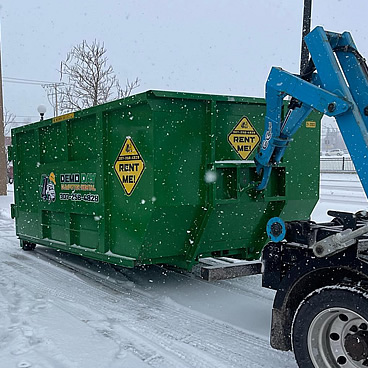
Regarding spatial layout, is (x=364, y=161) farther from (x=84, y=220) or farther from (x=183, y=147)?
(x=84, y=220)

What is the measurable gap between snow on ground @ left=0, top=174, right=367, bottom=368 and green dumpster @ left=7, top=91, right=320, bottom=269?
0.45 meters

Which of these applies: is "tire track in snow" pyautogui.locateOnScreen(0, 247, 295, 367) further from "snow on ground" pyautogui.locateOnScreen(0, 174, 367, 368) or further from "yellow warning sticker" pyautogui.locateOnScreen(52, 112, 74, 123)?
"yellow warning sticker" pyautogui.locateOnScreen(52, 112, 74, 123)

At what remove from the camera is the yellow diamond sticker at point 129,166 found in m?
5.26

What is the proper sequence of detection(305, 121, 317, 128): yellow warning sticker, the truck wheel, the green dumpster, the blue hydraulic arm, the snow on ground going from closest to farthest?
1. the truck wheel
2. the blue hydraulic arm
3. the snow on ground
4. the green dumpster
5. detection(305, 121, 317, 128): yellow warning sticker

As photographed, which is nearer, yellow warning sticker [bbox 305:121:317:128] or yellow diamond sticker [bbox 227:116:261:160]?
yellow diamond sticker [bbox 227:116:261:160]

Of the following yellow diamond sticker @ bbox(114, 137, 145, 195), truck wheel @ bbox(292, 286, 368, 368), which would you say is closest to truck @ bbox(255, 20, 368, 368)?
truck wheel @ bbox(292, 286, 368, 368)

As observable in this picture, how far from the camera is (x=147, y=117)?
16.6ft

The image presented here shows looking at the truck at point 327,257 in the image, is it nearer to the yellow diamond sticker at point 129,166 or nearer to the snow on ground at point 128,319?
the snow on ground at point 128,319

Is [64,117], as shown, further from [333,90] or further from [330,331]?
[330,331]

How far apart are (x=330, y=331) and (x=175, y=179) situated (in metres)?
2.47

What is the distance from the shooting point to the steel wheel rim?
3157 mm

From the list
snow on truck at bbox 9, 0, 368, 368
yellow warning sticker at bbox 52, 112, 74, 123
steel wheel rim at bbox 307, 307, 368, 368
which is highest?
yellow warning sticker at bbox 52, 112, 74, 123

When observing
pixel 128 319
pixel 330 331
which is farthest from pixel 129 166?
pixel 330 331

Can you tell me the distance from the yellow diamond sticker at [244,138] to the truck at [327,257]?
4.46 feet
